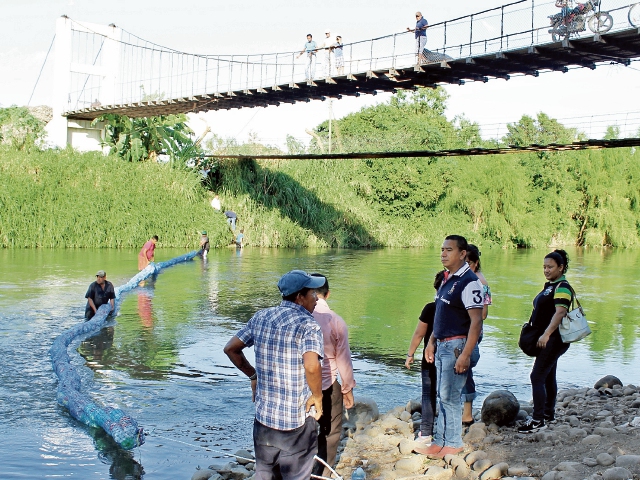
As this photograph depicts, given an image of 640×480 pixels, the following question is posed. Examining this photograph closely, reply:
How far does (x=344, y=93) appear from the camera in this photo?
27594 mm

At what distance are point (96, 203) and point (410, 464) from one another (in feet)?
99.1

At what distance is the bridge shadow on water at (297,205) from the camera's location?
39.6 meters

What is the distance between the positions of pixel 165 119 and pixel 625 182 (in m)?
28.6

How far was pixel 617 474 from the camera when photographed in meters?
4.96

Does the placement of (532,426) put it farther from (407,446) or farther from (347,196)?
(347,196)

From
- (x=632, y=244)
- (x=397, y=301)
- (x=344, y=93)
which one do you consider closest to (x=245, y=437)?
(x=397, y=301)

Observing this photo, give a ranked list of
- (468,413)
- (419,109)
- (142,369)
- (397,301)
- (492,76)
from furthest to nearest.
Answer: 1. (419,109)
2. (492,76)
3. (397,301)
4. (142,369)
5. (468,413)

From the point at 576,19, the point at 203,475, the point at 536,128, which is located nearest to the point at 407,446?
the point at 203,475

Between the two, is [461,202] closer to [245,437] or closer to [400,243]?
[400,243]

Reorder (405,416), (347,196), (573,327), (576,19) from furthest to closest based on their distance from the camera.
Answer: (347,196) < (576,19) < (405,416) < (573,327)

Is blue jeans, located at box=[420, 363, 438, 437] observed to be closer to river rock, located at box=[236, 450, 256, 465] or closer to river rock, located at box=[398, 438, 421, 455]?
river rock, located at box=[398, 438, 421, 455]

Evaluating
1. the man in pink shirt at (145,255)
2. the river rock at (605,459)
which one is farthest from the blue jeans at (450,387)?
the man in pink shirt at (145,255)

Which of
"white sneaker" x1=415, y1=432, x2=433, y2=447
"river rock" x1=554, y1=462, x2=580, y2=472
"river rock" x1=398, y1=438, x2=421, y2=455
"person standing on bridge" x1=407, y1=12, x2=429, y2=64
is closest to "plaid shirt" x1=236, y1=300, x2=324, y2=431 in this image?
"river rock" x1=554, y1=462, x2=580, y2=472

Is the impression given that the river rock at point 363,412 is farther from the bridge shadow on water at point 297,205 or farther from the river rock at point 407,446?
the bridge shadow on water at point 297,205
